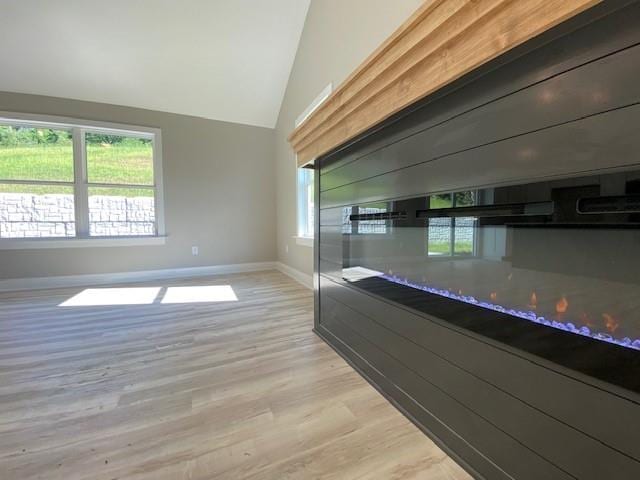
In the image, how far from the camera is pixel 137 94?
3637mm

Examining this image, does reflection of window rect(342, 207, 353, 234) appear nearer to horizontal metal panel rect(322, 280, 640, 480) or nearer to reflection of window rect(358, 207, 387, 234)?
reflection of window rect(358, 207, 387, 234)

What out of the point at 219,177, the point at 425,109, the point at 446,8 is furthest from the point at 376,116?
the point at 219,177

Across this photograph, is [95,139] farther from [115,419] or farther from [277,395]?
[277,395]

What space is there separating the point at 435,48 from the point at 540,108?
353 mm

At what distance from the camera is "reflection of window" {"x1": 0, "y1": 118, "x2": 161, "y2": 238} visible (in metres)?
3.40

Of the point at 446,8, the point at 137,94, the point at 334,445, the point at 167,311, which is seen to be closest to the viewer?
the point at 446,8

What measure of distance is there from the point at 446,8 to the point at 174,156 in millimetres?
4047

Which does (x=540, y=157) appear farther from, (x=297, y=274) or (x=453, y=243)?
(x=297, y=274)

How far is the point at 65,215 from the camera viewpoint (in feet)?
11.9

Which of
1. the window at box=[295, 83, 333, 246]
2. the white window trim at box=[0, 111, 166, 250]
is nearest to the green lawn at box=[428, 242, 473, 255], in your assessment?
the window at box=[295, 83, 333, 246]

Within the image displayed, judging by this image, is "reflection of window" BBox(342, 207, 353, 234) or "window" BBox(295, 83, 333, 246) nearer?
"reflection of window" BBox(342, 207, 353, 234)

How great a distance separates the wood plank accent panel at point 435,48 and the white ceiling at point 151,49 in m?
2.63

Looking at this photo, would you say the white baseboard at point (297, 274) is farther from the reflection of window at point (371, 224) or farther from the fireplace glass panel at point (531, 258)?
the fireplace glass panel at point (531, 258)

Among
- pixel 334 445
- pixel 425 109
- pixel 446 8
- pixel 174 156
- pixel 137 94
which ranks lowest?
pixel 334 445
